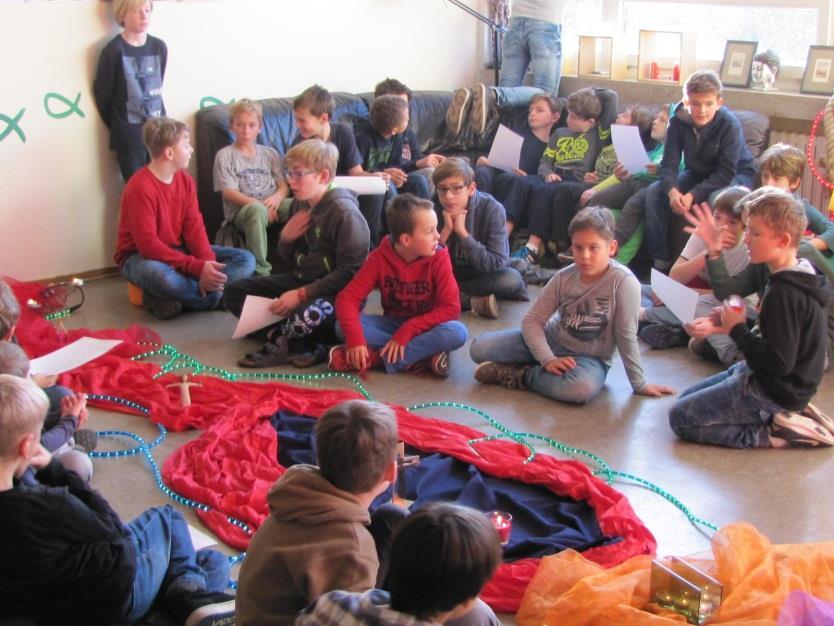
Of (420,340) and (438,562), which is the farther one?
(420,340)

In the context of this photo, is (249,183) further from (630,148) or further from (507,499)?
(507,499)

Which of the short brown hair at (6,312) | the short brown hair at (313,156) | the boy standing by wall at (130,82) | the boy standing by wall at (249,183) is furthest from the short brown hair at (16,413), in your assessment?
the boy standing by wall at (130,82)

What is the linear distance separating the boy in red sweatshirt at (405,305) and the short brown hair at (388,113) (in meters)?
1.67

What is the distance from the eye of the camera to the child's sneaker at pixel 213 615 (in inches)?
92.9

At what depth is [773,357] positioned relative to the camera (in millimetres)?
3291

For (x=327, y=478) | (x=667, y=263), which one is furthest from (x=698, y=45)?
(x=327, y=478)

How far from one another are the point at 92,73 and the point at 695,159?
3129mm

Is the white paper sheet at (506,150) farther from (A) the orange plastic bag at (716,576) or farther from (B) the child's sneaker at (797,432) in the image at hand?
(A) the orange plastic bag at (716,576)

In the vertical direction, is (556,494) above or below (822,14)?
below

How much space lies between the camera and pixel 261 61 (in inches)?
238

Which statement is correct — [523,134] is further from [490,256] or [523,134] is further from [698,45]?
[490,256]

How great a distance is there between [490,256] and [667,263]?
127 cm

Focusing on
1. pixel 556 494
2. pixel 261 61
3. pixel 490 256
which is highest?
pixel 261 61

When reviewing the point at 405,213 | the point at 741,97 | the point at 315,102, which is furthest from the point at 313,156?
the point at 741,97
